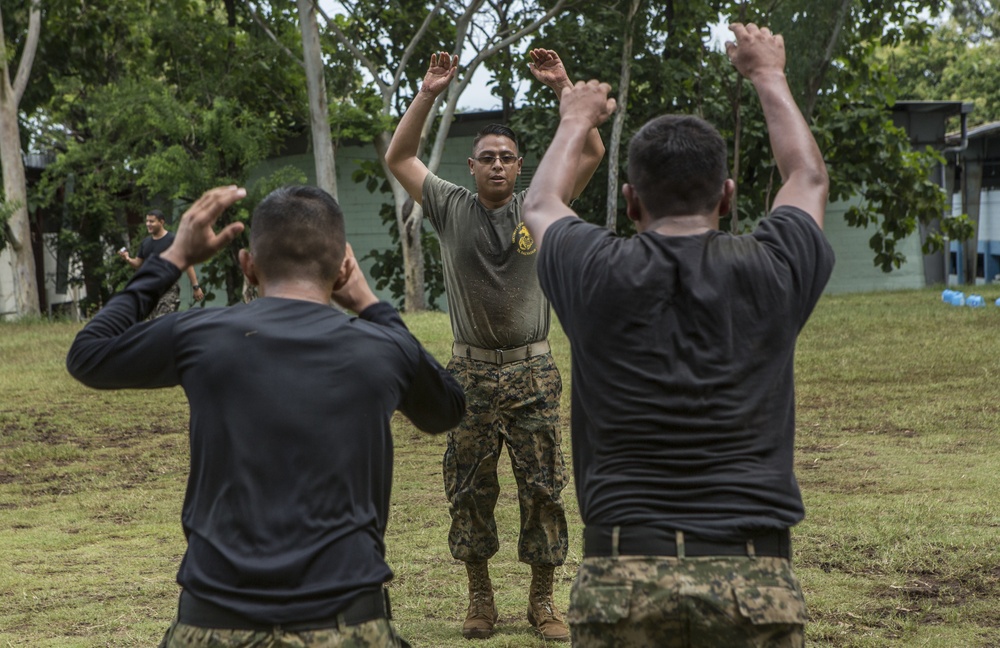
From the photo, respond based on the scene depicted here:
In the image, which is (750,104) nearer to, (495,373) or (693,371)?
(495,373)

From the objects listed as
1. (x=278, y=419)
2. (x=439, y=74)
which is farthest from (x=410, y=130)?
(x=278, y=419)

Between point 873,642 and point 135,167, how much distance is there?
23.7 m

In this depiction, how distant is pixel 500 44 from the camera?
73.5 ft

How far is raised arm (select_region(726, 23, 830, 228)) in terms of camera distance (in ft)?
9.73

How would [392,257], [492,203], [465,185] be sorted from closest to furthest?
[492,203], [392,257], [465,185]

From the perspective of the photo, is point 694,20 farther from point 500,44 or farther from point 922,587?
point 922,587

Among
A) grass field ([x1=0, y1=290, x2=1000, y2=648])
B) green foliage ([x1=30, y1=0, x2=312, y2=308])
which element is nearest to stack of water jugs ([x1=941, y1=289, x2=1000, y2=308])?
grass field ([x1=0, y1=290, x2=1000, y2=648])

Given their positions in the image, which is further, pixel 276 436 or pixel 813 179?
pixel 813 179

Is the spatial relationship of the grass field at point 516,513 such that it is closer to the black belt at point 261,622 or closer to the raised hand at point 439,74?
the raised hand at point 439,74

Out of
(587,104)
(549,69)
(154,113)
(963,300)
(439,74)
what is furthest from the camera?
(154,113)

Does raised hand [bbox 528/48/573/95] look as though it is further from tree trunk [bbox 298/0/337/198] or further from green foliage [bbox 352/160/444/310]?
green foliage [bbox 352/160/444/310]

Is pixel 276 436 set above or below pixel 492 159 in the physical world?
below

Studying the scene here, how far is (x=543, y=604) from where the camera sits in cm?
538

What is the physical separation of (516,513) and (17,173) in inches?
816
